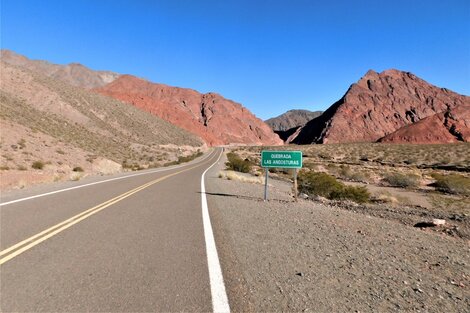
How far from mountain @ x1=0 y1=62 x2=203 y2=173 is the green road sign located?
19.5 metres

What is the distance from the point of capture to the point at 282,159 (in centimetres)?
1361

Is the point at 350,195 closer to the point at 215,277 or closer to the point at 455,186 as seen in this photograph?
the point at 455,186

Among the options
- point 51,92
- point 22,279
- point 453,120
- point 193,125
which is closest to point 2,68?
point 51,92

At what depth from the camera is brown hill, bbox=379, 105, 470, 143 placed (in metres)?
112

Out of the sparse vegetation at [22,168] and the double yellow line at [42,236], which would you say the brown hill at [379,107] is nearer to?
the sparse vegetation at [22,168]

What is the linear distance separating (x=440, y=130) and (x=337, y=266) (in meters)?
126

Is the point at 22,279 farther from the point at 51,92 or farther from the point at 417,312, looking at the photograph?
the point at 51,92

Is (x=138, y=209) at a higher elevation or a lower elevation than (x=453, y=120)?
lower

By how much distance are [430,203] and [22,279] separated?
2168 cm

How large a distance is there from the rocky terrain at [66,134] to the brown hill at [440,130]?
224 ft

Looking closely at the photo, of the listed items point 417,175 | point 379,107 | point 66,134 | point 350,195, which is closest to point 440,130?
point 379,107

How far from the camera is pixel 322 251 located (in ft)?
21.0

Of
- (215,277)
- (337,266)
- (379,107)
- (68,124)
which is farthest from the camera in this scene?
(379,107)

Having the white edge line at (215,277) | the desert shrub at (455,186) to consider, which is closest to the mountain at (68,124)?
the white edge line at (215,277)
